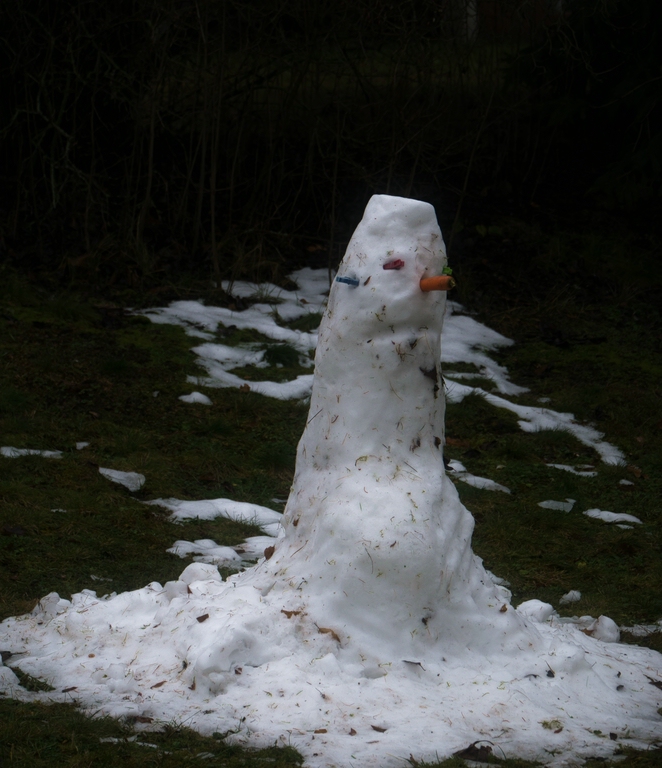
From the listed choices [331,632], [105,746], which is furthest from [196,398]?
[105,746]

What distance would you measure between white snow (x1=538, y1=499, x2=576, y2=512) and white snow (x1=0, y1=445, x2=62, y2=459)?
3086 mm

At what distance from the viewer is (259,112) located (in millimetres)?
9945

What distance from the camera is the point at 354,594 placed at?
138 inches

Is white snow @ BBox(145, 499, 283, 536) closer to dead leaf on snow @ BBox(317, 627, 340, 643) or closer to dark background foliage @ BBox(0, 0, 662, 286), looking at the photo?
dead leaf on snow @ BBox(317, 627, 340, 643)

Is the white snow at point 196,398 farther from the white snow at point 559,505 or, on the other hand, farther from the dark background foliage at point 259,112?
the white snow at point 559,505

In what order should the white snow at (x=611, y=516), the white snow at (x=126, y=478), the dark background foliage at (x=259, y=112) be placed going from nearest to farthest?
the white snow at (x=126, y=478), the white snow at (x=611, y=516), the dark background foliage at (x=259, y=112)

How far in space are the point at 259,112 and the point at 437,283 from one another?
694cm

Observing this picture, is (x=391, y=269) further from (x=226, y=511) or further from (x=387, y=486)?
(x=226, y=511)

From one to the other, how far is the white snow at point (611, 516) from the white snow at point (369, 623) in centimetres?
212

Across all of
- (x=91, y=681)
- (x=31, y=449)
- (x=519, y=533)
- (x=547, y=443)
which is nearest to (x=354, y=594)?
(x=91, y=681)

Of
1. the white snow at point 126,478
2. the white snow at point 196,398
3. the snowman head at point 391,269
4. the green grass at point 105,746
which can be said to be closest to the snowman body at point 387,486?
the snowman head at point 391,269

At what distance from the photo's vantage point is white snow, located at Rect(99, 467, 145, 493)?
5.83 m

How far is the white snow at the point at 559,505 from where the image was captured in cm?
611

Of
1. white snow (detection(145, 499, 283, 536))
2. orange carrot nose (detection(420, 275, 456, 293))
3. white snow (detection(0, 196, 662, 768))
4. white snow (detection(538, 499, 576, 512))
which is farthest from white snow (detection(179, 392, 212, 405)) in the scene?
orange carrot nose (detection(420, 275, 456, 293))
